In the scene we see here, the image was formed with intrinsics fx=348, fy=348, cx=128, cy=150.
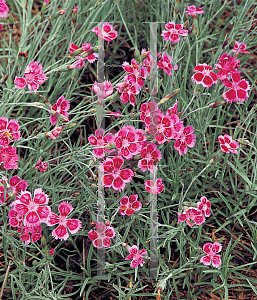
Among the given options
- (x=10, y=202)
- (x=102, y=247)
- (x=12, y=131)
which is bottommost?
(x=102, y=247)

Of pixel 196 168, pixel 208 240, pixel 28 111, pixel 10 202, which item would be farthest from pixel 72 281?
pixel 28 111

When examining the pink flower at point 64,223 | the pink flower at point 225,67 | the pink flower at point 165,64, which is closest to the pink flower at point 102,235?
the pink flower at point 64,223

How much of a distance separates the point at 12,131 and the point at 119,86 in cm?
51

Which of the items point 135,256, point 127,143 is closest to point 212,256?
point 135,256

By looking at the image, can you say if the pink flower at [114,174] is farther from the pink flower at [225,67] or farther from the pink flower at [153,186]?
the pink flower at [225,67]

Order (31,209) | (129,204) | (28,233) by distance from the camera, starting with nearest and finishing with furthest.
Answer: (31,209), (28,233), (129,204)

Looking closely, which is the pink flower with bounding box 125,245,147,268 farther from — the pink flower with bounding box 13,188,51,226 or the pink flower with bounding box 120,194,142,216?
the pink flower with bounding box 13,188,51,226

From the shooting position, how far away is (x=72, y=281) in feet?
5.77

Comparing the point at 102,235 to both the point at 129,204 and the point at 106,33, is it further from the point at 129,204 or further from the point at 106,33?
the point at 106,33

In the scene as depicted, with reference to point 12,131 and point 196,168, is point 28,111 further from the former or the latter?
point 196,168

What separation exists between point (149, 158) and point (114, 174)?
0.18m

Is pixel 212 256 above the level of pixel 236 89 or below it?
below

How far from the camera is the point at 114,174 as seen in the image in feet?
4.76

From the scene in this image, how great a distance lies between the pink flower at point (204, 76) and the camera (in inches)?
63.2
